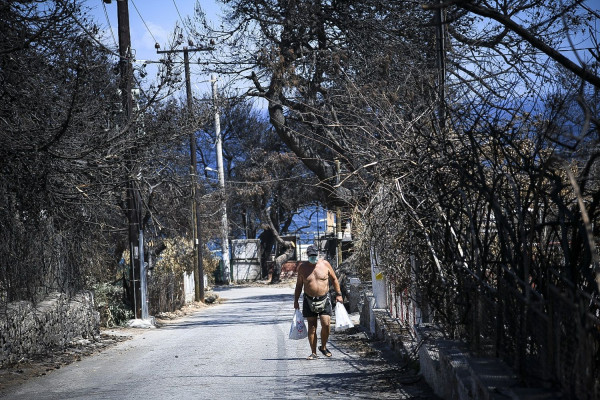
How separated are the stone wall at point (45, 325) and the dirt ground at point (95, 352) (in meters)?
0.18

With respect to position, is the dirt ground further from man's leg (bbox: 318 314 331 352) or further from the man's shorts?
the man's shorts

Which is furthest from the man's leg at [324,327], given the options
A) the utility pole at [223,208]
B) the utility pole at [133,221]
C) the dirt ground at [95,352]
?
the utility pole at [223,208]

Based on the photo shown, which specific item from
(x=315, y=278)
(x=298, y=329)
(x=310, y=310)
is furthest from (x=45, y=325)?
(x=315, y=278)

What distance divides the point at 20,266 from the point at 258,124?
46353 mm

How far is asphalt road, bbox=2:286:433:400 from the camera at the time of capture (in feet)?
30.6

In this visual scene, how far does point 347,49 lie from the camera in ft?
67.2

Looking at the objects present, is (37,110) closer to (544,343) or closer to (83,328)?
(83,328)

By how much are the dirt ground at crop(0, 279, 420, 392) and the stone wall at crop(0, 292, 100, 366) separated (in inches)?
7.3

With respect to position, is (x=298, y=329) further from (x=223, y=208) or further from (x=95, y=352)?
(x=223, y=208)

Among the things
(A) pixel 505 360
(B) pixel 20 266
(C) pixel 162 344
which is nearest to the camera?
(A) pixel 505 360

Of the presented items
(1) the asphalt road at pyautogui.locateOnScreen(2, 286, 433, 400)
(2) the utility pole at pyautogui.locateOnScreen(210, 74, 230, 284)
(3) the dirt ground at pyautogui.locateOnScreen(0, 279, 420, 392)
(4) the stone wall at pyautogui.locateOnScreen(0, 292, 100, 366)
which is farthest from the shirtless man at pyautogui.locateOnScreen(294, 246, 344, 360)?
(2) the utility pole at pyautogui.locateOnScreen(210, 74, 230, 284)

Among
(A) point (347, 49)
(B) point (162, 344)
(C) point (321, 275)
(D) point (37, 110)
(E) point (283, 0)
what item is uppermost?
(E) point (283, 0)

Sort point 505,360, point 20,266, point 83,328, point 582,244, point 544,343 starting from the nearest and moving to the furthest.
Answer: point 544,343 < point 582,244 < point 505,360 < point 20,266 < point 83,328

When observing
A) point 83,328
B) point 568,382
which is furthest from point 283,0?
point 568,382
